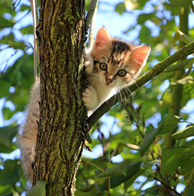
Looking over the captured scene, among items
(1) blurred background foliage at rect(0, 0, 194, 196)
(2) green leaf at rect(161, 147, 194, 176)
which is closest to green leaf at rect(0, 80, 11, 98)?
(1) blurred background foliage at rect(0, 0, 194, 196)

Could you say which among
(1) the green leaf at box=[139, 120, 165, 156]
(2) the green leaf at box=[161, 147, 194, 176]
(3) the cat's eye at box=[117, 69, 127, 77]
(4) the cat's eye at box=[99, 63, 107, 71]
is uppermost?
(4) the cat's eye at box=[99, 63, 107, 71]

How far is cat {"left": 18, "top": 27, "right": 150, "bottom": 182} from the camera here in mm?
2224

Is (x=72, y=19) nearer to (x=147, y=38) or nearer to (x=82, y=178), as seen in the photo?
(x=82, y=178)

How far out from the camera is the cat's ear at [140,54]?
8.02 feet

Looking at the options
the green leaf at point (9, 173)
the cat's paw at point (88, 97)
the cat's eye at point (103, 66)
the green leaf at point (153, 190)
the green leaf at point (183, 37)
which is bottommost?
the green leaf at point (153, 190)

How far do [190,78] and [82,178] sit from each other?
142cm

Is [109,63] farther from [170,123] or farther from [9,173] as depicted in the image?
[9,173]

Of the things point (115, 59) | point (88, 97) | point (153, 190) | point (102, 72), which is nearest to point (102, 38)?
point (115, 59)

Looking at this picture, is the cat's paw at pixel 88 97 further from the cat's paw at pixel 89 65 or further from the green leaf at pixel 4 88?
the green leaf at pixel 4 88

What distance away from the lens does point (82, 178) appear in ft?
8.33

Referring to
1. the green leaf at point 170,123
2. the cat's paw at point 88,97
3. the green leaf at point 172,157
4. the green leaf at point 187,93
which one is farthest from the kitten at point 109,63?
the green leaf at point 172,157

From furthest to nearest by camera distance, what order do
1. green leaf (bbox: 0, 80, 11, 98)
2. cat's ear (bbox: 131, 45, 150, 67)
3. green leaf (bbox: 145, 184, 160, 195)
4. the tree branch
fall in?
1. green leaf (bbox: 0, 80, 11, 98)
2. cat's ear (bbox: 131, 45, 150, 67)
3. green leaf (bbox: 145, 184, 160, 195)
4. the tree branch

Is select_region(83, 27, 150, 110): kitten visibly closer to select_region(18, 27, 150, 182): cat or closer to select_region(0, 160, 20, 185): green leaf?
select_region(18, 27, 150, 182): cat

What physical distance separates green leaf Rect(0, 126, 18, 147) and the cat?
186 millimetres
